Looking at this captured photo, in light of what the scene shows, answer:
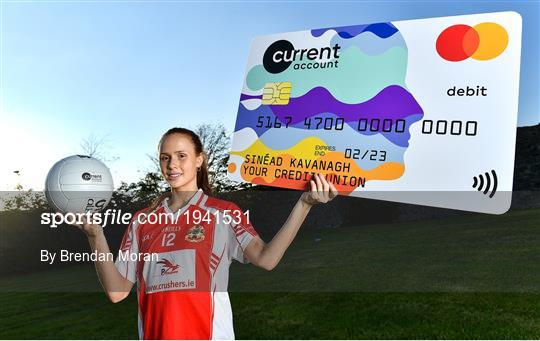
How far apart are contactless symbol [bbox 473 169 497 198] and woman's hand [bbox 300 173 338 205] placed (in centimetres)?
65

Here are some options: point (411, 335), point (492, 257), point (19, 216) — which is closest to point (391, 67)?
point (411, 335)

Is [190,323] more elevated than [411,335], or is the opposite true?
[190,323]

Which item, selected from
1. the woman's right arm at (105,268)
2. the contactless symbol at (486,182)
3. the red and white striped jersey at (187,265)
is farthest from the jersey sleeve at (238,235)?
the contactless symbol at (486,182)

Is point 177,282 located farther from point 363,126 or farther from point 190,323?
point 363,126

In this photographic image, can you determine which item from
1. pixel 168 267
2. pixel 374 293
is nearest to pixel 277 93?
pixel 168 267

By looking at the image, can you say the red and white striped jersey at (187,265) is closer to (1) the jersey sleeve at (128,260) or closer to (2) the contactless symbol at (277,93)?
(1) the jersey sleeve at (128,260)

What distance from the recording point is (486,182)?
8.80ft

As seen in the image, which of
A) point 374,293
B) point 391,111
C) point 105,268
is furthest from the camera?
point 374,293

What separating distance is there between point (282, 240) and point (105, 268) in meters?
0.80

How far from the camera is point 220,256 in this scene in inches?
100

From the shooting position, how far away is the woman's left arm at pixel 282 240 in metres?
2.55

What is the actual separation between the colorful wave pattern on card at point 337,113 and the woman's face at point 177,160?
0.48 m

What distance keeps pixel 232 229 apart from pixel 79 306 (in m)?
9.37

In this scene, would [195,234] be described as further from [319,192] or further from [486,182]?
[486,182]
